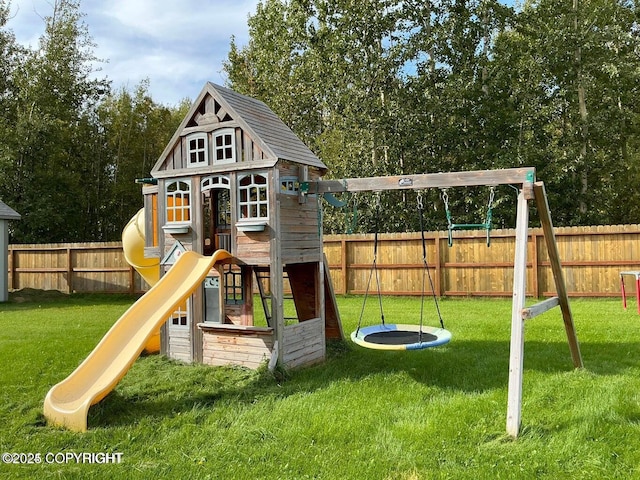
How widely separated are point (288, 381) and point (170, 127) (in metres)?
21.8

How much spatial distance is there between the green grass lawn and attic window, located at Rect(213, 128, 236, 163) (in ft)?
8.58

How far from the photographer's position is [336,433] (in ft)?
15.1

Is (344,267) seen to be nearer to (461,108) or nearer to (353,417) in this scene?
(461,108)

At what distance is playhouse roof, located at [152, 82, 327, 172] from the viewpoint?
6.71 metres

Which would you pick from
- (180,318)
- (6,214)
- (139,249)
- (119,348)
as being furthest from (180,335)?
(6,214)

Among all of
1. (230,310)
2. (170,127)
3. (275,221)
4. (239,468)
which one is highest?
(170,127)

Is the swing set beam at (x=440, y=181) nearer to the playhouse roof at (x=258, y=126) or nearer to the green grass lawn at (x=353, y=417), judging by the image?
the playhouse roof at (x=258, y=126)

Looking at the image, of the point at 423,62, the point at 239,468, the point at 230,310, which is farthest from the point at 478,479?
the point at 423,62

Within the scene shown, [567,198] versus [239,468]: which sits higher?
[567,198]

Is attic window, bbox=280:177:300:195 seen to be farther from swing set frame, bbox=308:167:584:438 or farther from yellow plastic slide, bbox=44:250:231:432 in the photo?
yellow plastic slide, bbox=44:250:231:432

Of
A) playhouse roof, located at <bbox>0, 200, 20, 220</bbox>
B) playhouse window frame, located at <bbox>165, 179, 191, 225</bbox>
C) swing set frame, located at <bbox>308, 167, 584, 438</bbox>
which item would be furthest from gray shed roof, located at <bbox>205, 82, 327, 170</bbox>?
playhouse roof, located at <bbox>0, 200, 20, 220</bbox>

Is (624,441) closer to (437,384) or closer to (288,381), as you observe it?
(437,384)

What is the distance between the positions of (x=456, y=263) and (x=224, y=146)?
7939 millimetres
